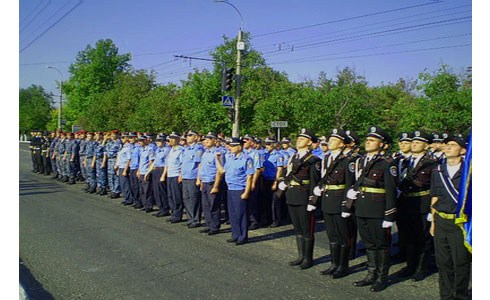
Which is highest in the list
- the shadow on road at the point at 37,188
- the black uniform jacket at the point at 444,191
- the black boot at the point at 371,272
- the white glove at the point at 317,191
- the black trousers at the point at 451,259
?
the black uniform jacket at the point at 444,191

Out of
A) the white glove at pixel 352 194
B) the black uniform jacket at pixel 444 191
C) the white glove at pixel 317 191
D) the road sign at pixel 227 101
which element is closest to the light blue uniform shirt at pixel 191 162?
the white glove at pixel 317 191

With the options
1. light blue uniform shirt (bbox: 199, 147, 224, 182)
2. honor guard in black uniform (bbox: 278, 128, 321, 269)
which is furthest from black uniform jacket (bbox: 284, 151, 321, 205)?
light blue uniform shirt (bbox: 199, 147, 224, 182)

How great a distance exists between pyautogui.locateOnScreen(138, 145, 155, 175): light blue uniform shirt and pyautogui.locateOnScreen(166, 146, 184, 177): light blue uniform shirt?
3.53 ft

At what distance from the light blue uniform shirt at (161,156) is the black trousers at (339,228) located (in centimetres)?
528

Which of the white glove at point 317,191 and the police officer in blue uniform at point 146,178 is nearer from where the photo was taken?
the white glove at point 317,191

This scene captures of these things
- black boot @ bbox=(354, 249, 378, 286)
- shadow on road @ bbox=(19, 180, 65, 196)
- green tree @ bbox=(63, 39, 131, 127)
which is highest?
green tree @ bbox=(63, 39, 131, 127)

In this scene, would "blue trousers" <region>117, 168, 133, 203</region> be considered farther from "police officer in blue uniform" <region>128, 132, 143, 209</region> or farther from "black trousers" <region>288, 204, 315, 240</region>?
"black trousers" <region>288, 204, 315, 240</region>

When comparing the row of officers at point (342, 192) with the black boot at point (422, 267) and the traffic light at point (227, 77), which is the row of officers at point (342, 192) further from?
the traffic light at point (227, 77)

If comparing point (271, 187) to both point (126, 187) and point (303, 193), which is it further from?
point (126, 187)

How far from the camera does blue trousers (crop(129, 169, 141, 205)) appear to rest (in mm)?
11133

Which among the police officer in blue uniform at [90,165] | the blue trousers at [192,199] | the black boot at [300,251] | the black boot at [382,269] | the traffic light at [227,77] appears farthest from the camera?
the traffic light at [227,77]

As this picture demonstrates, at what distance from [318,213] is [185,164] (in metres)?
3.51

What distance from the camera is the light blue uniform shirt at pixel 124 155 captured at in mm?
11422
